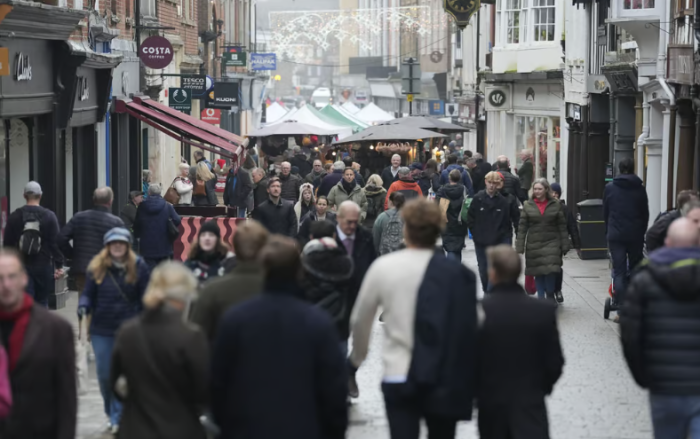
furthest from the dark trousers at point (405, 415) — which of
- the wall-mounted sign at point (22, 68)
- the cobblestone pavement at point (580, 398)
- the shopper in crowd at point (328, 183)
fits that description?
the shopper in crowd at point (328, 183)

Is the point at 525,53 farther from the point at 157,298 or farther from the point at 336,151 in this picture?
the point at 157,298

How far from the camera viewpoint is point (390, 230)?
48.5ft

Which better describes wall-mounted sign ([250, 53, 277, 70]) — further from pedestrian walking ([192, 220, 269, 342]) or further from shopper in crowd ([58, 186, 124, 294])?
pedestrian walking ([192, 220, 269, 342])

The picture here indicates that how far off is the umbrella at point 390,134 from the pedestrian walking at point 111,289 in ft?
74.0

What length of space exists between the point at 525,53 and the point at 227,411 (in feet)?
106

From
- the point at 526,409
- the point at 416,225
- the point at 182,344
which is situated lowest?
the point at 526,409

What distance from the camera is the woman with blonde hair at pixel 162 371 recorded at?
6266mm

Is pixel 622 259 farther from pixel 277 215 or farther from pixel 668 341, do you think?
pixel 668 341

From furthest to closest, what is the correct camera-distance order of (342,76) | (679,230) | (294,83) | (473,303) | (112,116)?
1. (294,83)
2. (342,76)
3. (112,116)
4. (679,230)
5. (473,303)

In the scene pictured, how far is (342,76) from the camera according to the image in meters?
140

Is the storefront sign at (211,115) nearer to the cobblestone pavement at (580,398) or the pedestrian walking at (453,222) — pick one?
the pedestrian walking at (453,222)

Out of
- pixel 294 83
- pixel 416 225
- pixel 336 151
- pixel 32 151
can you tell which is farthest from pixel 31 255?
pixel 294 83

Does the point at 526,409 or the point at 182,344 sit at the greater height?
the point at 182,344

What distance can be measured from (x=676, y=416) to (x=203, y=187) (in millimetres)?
18910
